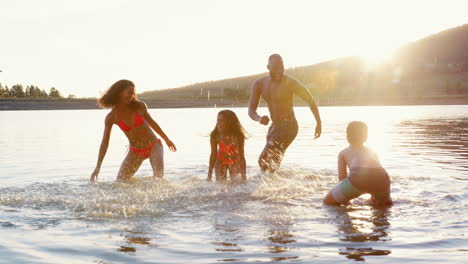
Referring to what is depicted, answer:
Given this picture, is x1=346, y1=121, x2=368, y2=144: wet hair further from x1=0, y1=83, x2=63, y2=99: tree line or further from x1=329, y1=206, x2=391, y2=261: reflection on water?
x1=0, y1=83, x2=63, y2=99: tree line

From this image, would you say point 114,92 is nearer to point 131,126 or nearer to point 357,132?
point 131,126

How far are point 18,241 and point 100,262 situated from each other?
4.39ft

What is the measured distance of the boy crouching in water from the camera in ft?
22.1

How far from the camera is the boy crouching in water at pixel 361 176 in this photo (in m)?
6.74

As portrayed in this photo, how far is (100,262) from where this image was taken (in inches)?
186

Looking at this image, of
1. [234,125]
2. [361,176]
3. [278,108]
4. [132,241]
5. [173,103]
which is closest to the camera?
[132,241]

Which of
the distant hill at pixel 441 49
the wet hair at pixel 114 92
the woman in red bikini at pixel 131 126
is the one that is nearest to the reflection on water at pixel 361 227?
the woman in red bikini at pixel 131 126

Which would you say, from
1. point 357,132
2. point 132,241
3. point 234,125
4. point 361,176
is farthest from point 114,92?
point 361,176

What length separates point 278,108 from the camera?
9672mm

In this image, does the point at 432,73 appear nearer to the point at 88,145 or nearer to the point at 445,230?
the point at 88,145

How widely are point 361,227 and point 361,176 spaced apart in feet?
3.49

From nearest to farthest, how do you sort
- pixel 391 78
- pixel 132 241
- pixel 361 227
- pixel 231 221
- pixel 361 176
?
pixel 132 241 < pixel 361 227 < pixel 231 221 < pixel 361 176 < pixel 391 78

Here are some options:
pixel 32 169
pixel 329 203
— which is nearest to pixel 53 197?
pixel 329 203

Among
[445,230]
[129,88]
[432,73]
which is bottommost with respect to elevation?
[445,230]
